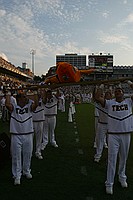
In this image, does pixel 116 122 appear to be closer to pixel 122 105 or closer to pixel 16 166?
pixel 122 105

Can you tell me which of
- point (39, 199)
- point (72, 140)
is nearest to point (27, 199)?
point (39, 199)

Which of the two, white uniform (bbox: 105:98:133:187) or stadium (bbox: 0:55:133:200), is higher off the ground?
white uniform (bbox: 105:98:133:187)

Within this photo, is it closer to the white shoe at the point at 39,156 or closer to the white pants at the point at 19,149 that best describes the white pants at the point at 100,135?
the white shoe at the point at 39,156

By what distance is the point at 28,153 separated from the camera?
5301 millimetres

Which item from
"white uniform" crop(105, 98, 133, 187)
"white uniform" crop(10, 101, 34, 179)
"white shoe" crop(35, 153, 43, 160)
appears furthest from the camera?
"white shoe" crop(35, 153, 43, 160)

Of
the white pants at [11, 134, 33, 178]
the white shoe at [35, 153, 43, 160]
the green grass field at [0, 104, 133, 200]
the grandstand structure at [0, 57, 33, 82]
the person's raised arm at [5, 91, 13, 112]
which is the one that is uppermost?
the grandstand structure at [0, 57, 33, 82]

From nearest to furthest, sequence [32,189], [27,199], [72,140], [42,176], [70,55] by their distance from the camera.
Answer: [27,199] < [32,189] < [42,176] < [72,140] < [70,55]

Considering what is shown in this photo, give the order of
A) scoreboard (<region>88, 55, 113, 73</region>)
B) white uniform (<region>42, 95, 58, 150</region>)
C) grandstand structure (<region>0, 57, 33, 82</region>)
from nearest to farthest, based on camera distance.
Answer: white uniform (<region>42, 95, 58, 150</region>) < grandstand structure (<region>0, 57, 33, 82</region>) < scoreboard (<region>88, 55, 113, 73</region>)

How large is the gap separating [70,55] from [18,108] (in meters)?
61.7

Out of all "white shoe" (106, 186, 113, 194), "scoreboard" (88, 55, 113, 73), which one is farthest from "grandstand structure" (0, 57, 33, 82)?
"white shoe" (106, 186, 113, 194)

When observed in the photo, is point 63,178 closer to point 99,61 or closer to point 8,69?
point 8,69

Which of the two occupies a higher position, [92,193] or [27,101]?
[27,101]

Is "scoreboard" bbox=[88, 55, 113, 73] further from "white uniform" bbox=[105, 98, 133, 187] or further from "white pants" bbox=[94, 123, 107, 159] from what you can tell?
"white uniform" bbox=[105, 98, 133, 187]

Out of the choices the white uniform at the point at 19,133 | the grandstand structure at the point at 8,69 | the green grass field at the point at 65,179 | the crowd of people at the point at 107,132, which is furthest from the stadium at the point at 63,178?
the grandstand structure at the point at 8,69
